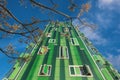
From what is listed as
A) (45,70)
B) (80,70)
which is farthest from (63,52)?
(80,70)

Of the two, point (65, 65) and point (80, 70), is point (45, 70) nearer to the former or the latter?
point (65, 65)

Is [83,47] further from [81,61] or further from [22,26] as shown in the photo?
[22,26]

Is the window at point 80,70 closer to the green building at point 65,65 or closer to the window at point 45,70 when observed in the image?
the green building at point 65,65

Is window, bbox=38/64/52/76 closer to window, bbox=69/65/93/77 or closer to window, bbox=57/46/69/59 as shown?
window, bbox=69/65/93/77

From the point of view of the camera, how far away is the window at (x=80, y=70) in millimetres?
26516

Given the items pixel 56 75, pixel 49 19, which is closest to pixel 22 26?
pixel 49 19

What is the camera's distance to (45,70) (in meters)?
27.9

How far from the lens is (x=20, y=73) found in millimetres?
27703

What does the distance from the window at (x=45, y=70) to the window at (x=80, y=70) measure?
210 centimetres

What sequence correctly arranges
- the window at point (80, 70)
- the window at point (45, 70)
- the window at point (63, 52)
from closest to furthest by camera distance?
the window at point (80, 70) → the window at point (45, 70) → the window at point (63, 52)

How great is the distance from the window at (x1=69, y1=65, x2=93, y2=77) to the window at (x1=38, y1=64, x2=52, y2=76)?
6.90ft

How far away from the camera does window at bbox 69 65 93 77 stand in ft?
87.0

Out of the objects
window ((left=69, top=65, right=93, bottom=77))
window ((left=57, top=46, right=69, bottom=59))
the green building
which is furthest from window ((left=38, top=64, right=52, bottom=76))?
window ((left=57, top=46, right=69, bottom=59))

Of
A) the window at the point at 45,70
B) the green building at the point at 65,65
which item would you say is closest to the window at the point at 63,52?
the green building at the point at 65,65
